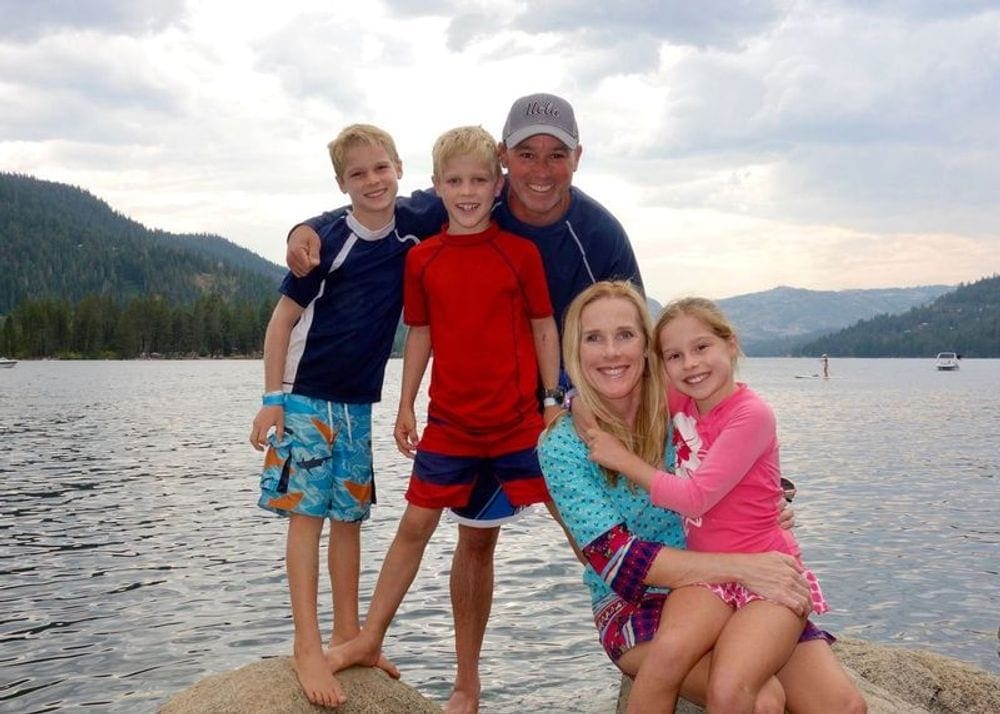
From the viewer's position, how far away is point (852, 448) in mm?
35406

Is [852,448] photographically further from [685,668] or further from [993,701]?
[685,668]

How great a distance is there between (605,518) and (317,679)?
7.18 feet

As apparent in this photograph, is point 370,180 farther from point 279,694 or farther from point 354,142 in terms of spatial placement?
point 279,694

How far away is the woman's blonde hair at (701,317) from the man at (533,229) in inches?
45.9

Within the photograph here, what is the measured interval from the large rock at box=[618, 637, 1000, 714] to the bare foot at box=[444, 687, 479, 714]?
2.65 metres

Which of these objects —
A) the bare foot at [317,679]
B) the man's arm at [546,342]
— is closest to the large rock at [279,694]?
the bare foot at [317,679]

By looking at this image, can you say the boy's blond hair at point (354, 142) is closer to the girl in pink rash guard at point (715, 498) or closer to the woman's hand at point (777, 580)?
the girl in pink rash guard at point (715, 498)

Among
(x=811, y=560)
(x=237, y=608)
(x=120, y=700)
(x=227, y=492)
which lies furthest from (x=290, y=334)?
(x=227, y=492)

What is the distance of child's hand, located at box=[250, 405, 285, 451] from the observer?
5.27 m

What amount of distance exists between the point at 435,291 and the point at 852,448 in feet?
111

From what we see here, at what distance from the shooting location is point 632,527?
14.4 ft

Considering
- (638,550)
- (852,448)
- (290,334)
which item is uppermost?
(290,334)

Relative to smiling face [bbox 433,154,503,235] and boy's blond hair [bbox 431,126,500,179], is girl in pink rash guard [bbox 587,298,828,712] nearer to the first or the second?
smiling face [bbox 433,154,503,235]

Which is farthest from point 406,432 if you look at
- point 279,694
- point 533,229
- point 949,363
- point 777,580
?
point 949,363
